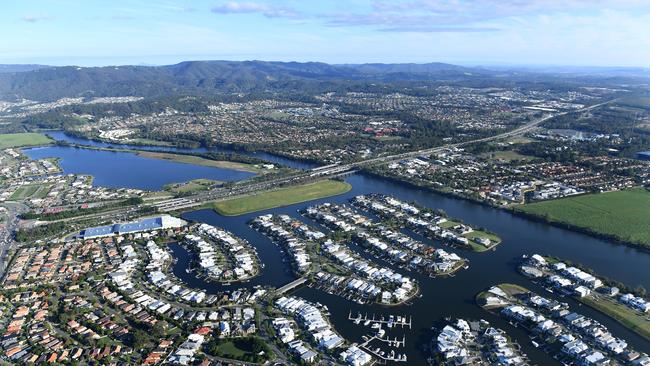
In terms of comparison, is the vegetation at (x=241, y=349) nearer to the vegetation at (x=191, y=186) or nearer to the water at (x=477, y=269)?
the water at (x=477, y=269)

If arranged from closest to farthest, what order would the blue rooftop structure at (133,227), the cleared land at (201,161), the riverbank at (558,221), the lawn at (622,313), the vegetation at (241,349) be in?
the vegetation at (241,349), the lawn at (622,313), the riverbank at (558,221), the blue rooftop structure at (133,227), the cleared land at (201,161)

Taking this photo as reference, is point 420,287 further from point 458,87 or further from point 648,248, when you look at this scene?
point 458,87

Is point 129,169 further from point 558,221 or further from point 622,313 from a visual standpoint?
point 622,313

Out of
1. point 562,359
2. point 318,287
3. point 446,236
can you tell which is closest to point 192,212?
point 318,287

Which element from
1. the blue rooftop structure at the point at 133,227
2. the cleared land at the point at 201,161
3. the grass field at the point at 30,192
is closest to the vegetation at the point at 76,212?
the blue rooftop structure at the point at 133,227

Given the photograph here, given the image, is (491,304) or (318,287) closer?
(491,304)

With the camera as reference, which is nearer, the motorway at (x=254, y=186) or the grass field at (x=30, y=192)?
the motorway at (x=254, y=186)
